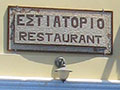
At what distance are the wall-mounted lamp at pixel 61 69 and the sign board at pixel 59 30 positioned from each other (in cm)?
18

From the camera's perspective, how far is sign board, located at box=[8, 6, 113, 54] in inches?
301

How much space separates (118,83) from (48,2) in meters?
1.67

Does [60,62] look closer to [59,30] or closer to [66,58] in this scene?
[66,58]

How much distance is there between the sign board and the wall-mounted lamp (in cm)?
18

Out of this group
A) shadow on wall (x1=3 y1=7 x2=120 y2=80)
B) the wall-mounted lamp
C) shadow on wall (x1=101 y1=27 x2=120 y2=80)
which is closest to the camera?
the wall-mounted lamp

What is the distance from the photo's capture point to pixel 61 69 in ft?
24.5

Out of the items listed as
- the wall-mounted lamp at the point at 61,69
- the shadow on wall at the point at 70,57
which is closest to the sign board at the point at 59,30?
the shadow on wall at the point at 70,57

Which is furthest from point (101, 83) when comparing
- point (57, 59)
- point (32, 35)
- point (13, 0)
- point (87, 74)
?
point (13, 0)

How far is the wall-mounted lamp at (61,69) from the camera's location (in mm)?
7465

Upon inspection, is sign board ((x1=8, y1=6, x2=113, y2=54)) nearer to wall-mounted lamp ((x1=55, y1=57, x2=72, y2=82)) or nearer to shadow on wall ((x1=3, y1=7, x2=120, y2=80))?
shadow on wall ((x1=3, y1=7, x2=120, y2=80))

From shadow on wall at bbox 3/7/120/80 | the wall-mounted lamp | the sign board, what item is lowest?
the wall-mounted lamp

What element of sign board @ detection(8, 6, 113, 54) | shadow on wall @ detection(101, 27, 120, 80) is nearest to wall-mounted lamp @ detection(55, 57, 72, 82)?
sign board @ detection(8, 6, 113, 54)

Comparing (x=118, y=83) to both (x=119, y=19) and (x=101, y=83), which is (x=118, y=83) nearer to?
(x=101, y=83)

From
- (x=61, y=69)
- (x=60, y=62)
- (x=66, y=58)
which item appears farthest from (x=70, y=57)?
(x=61, y=69)
